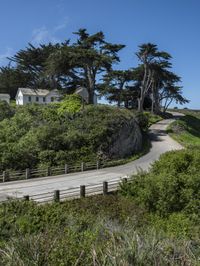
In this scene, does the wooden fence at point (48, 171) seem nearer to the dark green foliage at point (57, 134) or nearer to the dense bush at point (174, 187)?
the dark green foliage at point (57, 134)

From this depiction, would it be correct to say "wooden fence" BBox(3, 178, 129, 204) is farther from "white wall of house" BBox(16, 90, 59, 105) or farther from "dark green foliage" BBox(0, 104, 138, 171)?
"white wall of house" BBox(16, 90, 59, 105)

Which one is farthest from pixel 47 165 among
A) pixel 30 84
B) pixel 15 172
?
pixel 30 84

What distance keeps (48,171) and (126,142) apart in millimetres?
11839

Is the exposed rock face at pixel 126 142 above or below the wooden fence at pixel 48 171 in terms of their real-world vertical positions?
above

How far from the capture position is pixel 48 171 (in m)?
28.0

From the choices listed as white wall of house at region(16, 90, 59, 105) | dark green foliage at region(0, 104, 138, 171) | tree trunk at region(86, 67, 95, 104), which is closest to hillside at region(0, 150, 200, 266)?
dark green foliage at region(0, 104, 138, 171)

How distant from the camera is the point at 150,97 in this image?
7381cm

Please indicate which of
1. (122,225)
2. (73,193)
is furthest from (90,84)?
(122,225)

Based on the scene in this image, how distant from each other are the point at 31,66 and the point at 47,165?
47.3 m

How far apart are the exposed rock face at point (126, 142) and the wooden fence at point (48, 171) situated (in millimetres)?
3277

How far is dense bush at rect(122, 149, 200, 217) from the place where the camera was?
60.9 feet

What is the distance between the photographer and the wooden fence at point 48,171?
1033 inches

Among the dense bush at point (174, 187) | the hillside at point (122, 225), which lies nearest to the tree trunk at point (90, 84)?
the hillside at point (122, 225)

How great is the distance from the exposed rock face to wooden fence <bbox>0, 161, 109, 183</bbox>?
328 centimetres
